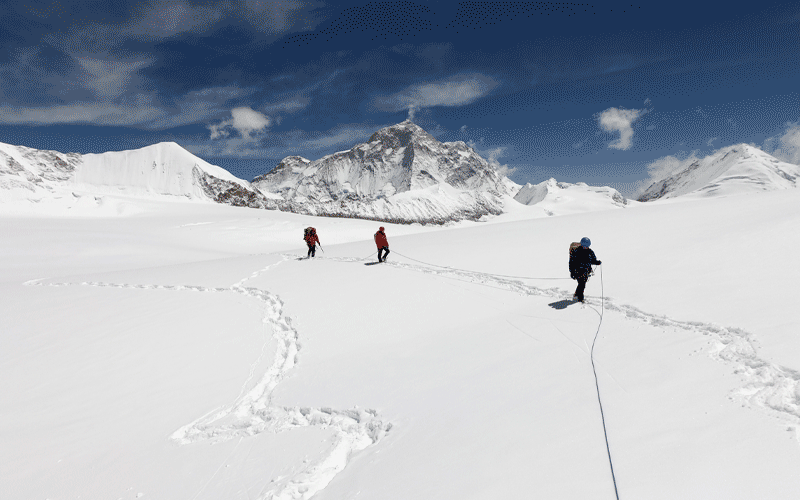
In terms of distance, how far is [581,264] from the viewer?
33.4ft

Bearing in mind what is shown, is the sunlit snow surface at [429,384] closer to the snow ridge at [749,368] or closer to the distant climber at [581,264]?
the snow ridge at [749,368]

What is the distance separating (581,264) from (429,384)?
5.87 m

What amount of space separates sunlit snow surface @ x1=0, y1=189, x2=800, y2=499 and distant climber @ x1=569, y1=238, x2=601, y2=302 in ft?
1.75

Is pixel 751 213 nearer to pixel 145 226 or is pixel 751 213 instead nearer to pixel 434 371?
pixel 434 371

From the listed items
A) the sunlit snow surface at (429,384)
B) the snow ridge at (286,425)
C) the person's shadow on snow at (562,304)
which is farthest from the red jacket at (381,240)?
the snow ridge at (286,425)

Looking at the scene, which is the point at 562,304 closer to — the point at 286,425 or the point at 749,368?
the point at 749,368

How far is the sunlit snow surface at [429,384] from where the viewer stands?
157 inches

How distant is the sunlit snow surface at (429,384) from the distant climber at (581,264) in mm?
533

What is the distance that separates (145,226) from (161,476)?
55728 mm

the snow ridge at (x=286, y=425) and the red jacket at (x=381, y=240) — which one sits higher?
the red jacket at (x=381, y=240)

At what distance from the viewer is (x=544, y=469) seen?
3.87 meters

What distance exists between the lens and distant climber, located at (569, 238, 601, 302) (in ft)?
33.0

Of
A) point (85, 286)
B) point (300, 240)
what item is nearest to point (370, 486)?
point (85, 286)

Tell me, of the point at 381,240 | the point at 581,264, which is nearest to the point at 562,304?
the point at 581,264
